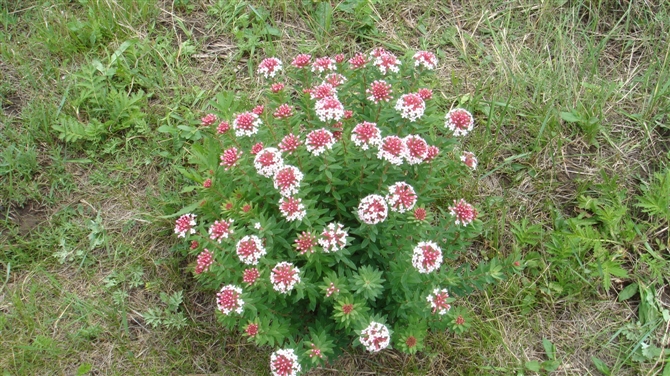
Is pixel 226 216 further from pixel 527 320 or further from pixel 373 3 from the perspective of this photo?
pixel 373 3

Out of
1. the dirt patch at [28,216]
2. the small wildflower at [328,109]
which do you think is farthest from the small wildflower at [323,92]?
A: the dirt patch at [28,216]

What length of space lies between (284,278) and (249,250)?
23 cm

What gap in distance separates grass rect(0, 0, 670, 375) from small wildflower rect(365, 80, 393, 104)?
1371 millimetres

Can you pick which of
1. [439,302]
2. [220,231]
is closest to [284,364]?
[220,231]

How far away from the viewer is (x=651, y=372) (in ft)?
11.9

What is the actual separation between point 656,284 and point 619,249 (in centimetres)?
33

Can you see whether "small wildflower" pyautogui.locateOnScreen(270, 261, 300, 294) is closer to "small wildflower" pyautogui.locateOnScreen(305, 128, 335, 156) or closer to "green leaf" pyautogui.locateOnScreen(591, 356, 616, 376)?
"small wildflower" pyautogui.locateOnScreen(305, 128, 335, 156)

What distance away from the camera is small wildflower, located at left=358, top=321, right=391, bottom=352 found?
2.79 metres

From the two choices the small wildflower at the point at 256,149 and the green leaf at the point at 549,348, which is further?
the green leaf at the point at 549,348

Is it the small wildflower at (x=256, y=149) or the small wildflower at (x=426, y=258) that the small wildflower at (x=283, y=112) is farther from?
the small wildflower at (x=426, y=258)

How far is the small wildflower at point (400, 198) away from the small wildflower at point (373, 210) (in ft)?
0.19

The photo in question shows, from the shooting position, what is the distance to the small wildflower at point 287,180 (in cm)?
281

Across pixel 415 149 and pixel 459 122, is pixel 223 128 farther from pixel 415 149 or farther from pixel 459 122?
pixel 459 122

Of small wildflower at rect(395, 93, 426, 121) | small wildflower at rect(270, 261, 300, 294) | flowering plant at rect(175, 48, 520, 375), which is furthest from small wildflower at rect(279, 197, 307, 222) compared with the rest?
small wildflower at rect(395, 93, 426, 121)
